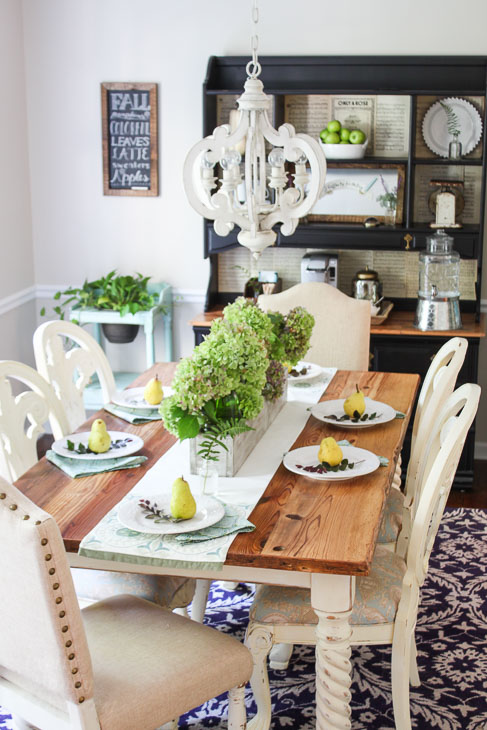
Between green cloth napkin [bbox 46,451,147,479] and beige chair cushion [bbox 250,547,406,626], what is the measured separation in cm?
48

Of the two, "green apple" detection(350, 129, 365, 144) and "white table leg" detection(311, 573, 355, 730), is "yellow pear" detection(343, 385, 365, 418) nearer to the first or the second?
"white table leg" detection(311, 573, 355, 730)

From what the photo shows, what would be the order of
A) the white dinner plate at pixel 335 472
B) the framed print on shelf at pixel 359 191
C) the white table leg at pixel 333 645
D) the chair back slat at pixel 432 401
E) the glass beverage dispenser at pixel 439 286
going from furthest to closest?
the framed print on shelf at pixel 359 191 < the glass beverage dispenser at pixel 439 286 < the chair back slat at pixel 432 401 < the white dinner plate at pixel 335 472 < the white table leg at pixel 333 645

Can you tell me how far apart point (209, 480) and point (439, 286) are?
2224 mm

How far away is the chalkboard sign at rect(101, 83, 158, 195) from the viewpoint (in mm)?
4414

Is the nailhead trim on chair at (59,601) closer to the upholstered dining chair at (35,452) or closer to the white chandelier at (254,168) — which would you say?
the upholstered dining chair at (35,452)

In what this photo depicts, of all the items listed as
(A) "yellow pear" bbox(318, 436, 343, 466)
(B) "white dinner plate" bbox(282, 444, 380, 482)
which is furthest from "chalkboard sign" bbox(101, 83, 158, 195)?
(A) "yellow pear" bbox(318, 436, 343, 466)

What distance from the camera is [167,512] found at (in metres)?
2.10

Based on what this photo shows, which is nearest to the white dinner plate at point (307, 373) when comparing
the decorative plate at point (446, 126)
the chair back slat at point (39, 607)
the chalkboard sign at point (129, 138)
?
the decorative plate at point (446, 126)

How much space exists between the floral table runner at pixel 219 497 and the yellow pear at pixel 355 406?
0.14 meters

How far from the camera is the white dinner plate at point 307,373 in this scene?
10.7 ft

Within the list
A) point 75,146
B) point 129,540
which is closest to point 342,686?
point 129,540

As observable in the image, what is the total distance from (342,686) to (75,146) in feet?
10.6

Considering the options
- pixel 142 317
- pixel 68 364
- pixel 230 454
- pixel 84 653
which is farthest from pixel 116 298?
pixel 84 653

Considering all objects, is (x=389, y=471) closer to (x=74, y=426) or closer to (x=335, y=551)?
(x=335, y=551)
